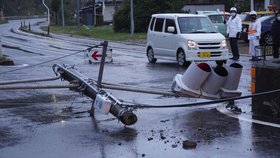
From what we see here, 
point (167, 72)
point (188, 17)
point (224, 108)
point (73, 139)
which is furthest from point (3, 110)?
point (188, 17)

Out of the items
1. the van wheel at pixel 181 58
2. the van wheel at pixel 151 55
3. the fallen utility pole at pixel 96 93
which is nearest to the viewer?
the fallen utility pole at pixel 96 93

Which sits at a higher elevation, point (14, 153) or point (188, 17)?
point (188, 17)

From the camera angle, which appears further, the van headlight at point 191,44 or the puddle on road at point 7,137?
the van headlight at point 191,44

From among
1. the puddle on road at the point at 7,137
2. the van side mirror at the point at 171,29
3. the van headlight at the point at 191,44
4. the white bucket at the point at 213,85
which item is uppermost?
the van side mirror at the point at 171,29

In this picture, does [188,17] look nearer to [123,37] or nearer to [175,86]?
[175,86]

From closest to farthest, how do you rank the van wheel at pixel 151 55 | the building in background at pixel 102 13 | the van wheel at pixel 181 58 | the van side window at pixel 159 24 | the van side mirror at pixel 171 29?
the van wheel at pixel 181 58
the van side mirror at pixel 171 29
the van side window at pixel 159 24
the van wheel at pixel 151 55
the building in background at pixel 102 13

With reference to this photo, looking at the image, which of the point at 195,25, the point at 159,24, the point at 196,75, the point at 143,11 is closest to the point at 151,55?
the point at 159,24

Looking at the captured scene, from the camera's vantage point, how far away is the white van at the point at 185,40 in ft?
62.3

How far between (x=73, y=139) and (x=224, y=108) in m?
3.42

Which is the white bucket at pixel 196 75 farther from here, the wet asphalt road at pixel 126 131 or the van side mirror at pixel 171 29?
the van side mirror at pixel 171 29

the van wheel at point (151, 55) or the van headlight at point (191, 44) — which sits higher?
the van headlight at point (191, 44)

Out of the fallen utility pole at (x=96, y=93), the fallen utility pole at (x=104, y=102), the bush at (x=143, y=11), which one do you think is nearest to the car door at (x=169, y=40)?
the fallen utility pole at (x=96, y=93)

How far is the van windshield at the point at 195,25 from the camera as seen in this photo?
19734 mm

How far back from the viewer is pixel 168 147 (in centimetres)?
749
